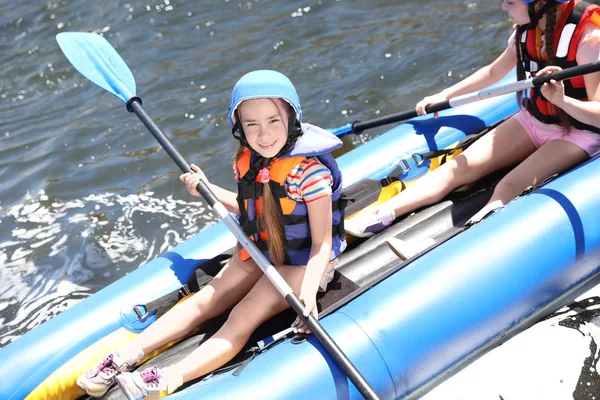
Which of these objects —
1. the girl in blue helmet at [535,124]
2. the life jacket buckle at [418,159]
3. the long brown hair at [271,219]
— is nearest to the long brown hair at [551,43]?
the girl in blue helmet at [535,124]

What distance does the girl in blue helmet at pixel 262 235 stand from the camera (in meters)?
2.21

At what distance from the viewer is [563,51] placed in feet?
8.69

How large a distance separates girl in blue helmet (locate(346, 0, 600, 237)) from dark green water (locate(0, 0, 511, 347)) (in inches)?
61.5

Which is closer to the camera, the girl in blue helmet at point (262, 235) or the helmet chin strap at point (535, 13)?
the girl in blue helmet at point (262, 235)

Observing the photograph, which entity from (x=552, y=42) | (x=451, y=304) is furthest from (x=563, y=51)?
(x=451, y=304)

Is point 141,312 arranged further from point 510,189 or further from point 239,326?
point 510,189

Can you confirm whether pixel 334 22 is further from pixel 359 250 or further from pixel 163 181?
pixel 359 250

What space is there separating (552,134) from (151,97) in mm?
3542

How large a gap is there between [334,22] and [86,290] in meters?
3.55

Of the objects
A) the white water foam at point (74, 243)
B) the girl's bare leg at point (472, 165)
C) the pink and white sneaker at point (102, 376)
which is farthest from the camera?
the white water foam at point (74, 243)

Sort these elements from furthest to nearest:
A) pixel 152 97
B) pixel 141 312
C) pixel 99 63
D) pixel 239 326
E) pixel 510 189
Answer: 1. pixel 152 97
2. pixel 99 63
3. pixel 510 189
4. pixel 141 312
5. pixel 239 326

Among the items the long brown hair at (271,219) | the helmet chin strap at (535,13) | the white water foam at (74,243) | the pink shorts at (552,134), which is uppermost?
the helmet chin strap at (535,13)

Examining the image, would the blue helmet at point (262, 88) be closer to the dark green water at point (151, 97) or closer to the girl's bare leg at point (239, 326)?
the girl's bare leg at point (239, 326)

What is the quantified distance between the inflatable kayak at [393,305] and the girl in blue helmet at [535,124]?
0.08 m
